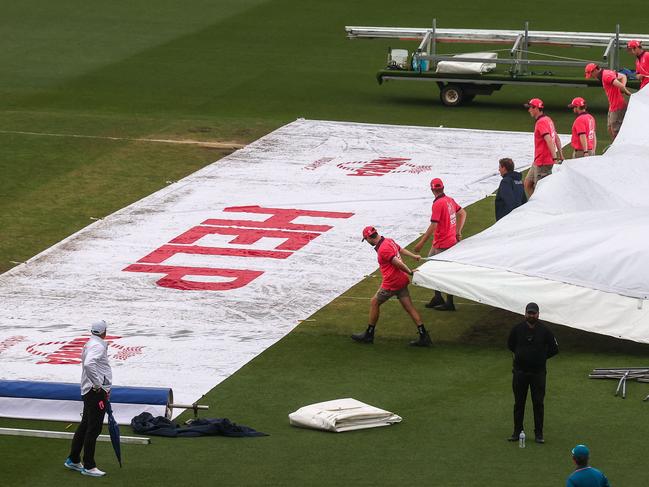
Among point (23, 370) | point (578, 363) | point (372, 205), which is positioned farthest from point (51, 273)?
point (578, 363)

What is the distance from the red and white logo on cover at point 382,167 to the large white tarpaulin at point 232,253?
0.04 metres

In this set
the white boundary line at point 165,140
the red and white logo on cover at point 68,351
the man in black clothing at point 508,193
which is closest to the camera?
the red and white logo on cover at point 68,351

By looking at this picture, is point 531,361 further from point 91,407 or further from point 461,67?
point 461,67

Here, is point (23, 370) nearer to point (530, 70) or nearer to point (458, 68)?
point (458, 68)

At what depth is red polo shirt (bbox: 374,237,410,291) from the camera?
20516 mm

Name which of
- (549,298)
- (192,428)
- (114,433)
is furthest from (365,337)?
(114,433)

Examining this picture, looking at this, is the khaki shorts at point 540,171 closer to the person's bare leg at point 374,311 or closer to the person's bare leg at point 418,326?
the person's bare leg at point 418,326

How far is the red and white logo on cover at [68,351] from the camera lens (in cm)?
1997

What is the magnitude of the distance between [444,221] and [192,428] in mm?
6129

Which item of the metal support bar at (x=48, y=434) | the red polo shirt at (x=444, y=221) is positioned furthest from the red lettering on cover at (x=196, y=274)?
the metal support bar at (x=48, y=434)

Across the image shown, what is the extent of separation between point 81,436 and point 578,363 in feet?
21.6

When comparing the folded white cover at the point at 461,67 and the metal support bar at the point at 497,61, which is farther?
the folded white cover at the point at 461,67

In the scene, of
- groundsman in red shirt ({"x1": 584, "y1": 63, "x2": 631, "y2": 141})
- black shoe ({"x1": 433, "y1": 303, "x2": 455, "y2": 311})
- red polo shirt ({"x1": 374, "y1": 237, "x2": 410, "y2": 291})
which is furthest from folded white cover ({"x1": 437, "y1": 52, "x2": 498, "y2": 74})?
red polo shirt ({"x1": 374, "y1": 237, "x2": 410, "y2": 291})

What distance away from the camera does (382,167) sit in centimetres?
3062
